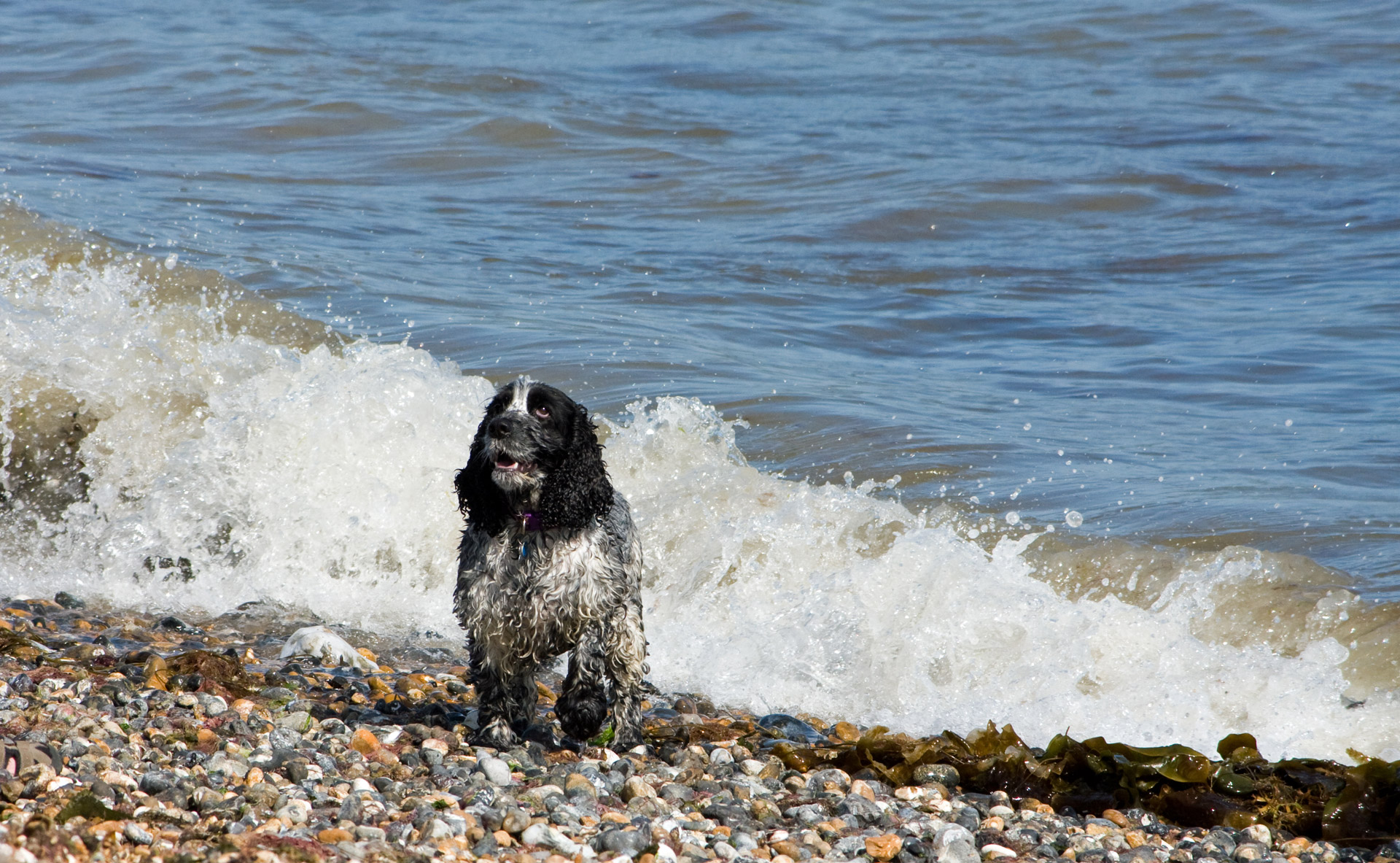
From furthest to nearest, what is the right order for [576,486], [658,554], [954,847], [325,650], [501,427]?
[658,554] → [325,650] → [576,486] → [501,427] → [954,847]

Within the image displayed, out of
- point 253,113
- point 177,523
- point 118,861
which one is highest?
point 253,113

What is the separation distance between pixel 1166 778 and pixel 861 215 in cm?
1235

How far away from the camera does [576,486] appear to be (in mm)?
5379

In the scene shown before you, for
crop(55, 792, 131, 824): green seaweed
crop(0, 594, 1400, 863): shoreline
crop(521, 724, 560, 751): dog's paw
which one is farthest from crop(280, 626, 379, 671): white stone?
crop(55, 792, 131, 824): green seaweed

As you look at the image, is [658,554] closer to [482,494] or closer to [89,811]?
[482,494]

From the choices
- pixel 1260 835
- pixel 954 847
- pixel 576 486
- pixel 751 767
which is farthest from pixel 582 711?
pixel 1260 835

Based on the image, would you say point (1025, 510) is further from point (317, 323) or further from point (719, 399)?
point (317, 323)

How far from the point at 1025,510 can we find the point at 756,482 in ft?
5.87

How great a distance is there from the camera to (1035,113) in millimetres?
22250

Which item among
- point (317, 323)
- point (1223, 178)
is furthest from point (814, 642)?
point (1223, 178)

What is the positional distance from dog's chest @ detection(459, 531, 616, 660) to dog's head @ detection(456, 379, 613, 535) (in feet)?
0.30

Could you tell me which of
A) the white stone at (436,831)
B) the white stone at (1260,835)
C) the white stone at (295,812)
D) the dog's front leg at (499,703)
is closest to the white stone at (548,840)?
the white stone at (436,831)

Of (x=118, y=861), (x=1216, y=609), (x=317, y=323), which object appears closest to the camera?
(x=118, y=861)

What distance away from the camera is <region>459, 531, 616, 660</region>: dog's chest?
548cm
